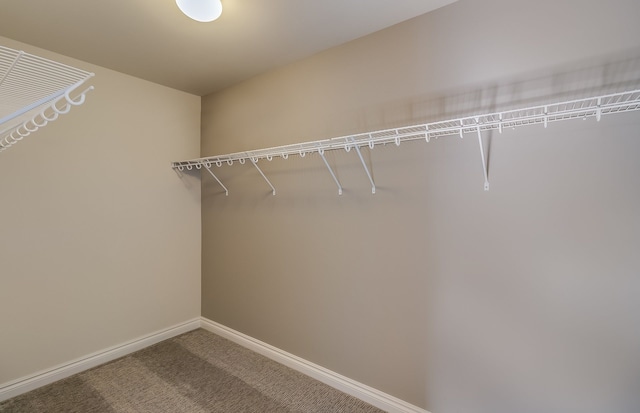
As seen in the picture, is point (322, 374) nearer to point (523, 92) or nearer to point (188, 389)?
point (188, 389)

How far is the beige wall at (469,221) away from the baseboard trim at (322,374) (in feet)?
0.19

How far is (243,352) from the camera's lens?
255cm

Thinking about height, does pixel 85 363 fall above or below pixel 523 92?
below

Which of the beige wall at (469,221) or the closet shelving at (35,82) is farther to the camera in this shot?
the beige wall at (469,221)

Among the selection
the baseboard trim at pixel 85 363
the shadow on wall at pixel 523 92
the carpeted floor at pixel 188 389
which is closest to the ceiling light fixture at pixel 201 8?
the shadow on wall at pixel 523 92

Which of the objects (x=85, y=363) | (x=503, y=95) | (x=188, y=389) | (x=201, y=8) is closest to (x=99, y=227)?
(x=85, y=363)

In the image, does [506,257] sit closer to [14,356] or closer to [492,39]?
[492,39]

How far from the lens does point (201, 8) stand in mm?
1506

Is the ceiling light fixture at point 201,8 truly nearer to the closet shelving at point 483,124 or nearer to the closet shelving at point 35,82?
the closet shelving at point 35,82

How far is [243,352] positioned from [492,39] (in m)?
2.75

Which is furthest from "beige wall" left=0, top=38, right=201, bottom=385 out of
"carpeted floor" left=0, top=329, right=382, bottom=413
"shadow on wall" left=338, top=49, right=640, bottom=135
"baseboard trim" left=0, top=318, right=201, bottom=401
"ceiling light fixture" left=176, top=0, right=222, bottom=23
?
"shadow on wall" left=338, top=49, right=640, bottom=135

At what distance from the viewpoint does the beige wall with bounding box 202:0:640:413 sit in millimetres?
1281

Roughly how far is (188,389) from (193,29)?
2341 mm

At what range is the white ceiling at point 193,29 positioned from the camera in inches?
64.2
